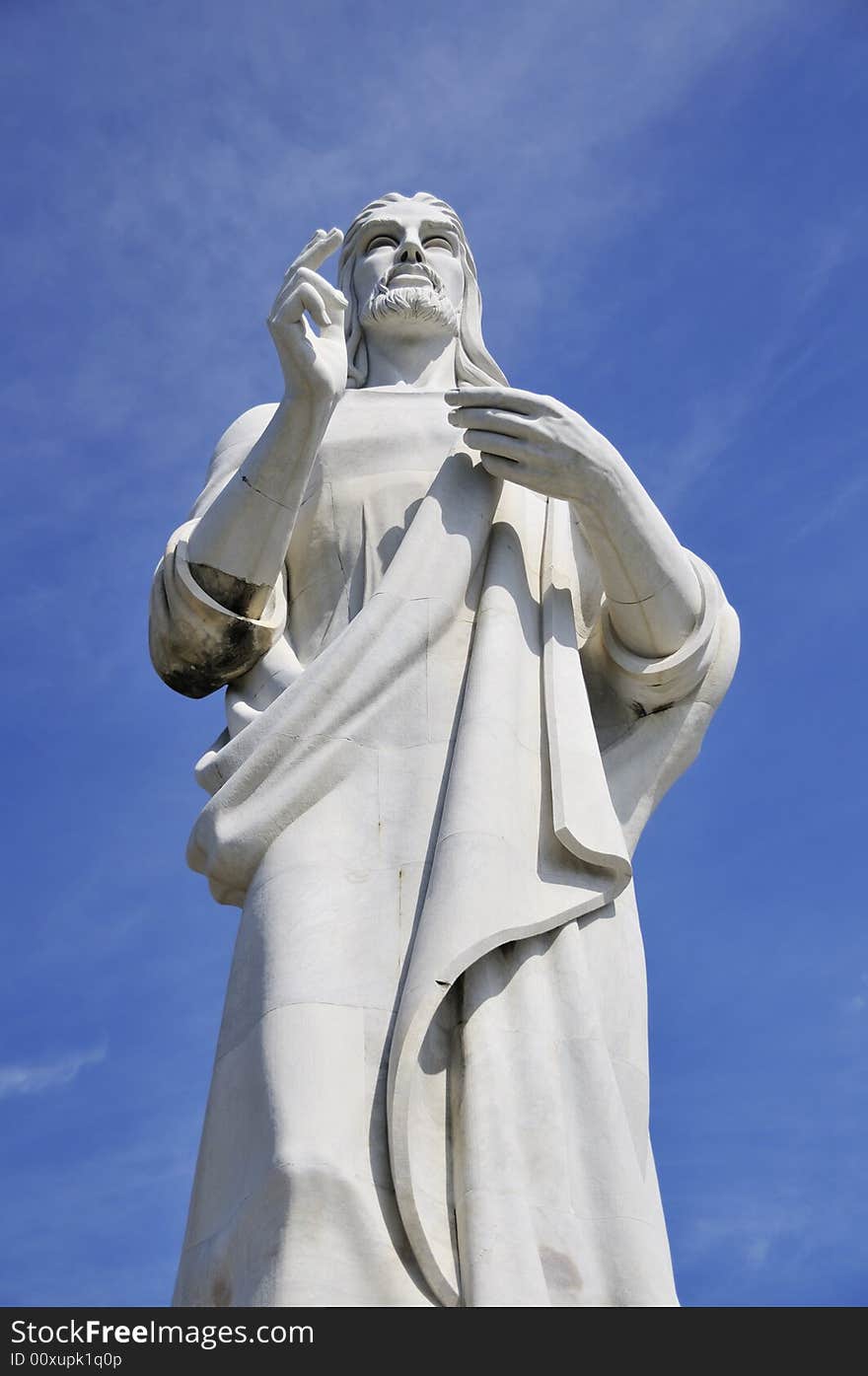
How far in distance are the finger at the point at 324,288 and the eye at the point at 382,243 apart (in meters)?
1.74

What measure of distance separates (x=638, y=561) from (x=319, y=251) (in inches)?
89.3

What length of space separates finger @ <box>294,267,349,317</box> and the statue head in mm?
1292

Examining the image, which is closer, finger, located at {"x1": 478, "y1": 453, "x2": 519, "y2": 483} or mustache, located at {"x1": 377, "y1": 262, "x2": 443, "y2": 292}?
finger, located at {"x1": 478, "y1": 453, "x2": 519, "y2": 483}

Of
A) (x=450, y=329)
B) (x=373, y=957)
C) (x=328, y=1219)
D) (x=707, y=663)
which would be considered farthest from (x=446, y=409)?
(x=328, y=1219)

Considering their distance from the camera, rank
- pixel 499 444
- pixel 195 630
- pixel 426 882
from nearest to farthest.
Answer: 1. pixel 426 882
2. pixel 499 444
3. pixel 195 630

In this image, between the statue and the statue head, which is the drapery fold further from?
the statue head

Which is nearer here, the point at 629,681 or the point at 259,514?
the point at 259,514

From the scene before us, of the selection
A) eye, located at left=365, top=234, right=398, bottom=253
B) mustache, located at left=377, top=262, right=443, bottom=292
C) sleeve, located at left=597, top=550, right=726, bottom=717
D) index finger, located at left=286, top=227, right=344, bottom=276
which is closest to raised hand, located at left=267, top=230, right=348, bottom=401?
index finger, located at left=286, top=227, right=344, bottom=276

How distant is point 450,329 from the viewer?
13.3 m

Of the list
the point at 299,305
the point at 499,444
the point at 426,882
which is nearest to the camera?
the point at 426,882

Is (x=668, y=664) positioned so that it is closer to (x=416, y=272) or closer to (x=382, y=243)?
(x=416, y=272)

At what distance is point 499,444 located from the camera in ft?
38.5

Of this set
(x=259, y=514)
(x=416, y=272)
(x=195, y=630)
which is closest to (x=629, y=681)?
(x=259, y=514)

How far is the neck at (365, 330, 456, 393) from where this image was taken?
13242mm
